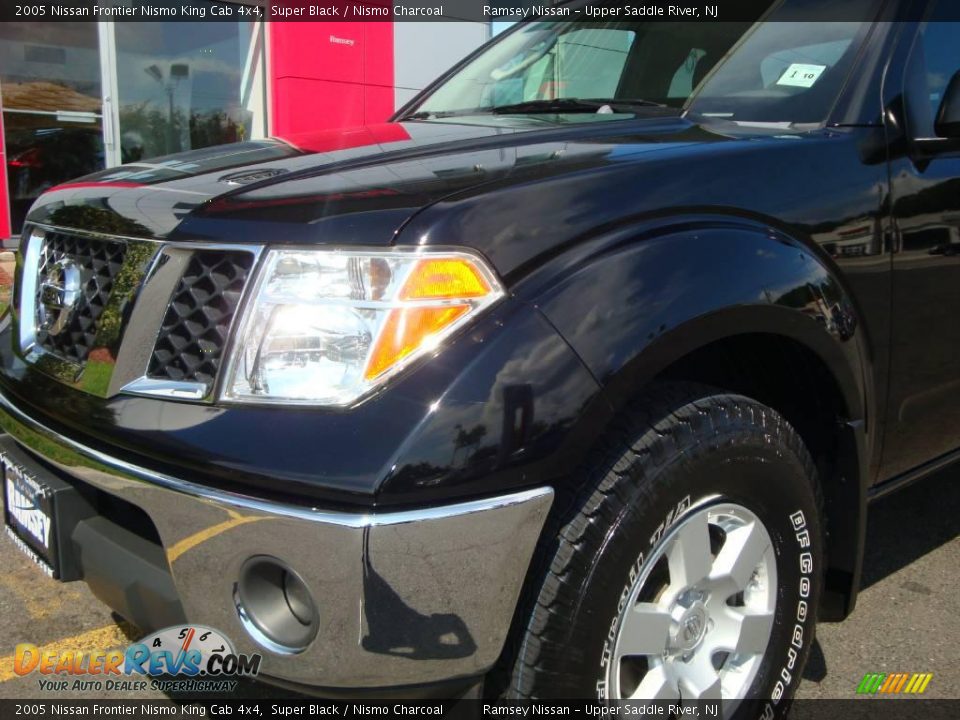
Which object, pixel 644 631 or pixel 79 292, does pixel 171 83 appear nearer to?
pixel 79 292

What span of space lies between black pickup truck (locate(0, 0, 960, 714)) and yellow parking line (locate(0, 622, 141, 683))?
659 mm

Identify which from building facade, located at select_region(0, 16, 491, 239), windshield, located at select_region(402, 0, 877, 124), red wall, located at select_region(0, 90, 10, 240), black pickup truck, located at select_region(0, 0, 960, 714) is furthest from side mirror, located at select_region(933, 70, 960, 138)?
red wall, located at select_region(0, 90, 10, 240)

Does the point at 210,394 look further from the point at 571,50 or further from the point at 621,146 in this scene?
the point at 571,50

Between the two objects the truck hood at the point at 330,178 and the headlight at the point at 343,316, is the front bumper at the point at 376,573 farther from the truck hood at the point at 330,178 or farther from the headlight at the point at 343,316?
the truck hood at the point at 330,178

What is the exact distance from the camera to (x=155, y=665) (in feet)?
6.16

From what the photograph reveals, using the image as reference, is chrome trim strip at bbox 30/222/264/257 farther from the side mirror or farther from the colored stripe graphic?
the colored stripe graphic

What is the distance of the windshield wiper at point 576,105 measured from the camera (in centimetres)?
271

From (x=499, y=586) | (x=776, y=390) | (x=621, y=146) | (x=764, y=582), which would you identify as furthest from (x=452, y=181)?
(x=764, y=582)

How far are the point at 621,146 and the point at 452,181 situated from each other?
1.58 ft

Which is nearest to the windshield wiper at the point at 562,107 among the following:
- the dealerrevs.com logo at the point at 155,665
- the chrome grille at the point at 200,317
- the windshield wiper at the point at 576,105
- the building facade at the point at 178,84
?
the windshield wiper at the point at 576,105

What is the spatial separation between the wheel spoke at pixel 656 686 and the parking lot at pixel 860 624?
835 millimetres

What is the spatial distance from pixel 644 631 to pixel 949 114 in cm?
159

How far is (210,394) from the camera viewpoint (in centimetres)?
161

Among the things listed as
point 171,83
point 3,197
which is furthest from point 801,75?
point 171,83
